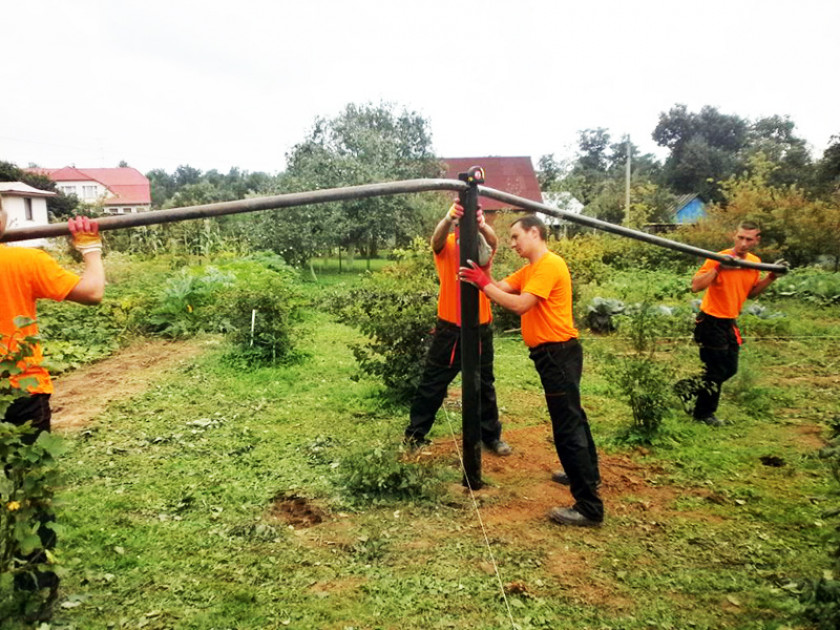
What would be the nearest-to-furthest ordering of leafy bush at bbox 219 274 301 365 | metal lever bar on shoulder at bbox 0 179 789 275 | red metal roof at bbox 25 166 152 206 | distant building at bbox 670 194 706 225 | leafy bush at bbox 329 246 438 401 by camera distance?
metal lever bar on shoulder at bbox 0 179 789 275 → leafy bush at bbox 329 246 438 401 → leafy bush at bbox 219 274 301 365 → distant building at bbox 670 194 706 225 → red metal roof at bbox 25 166 152 206

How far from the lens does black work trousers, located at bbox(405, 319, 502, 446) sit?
511 cm

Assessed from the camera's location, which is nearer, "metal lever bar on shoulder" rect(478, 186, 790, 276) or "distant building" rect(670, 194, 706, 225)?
"metal lever bar on shoulder" rect(478, 186, 790, 276)

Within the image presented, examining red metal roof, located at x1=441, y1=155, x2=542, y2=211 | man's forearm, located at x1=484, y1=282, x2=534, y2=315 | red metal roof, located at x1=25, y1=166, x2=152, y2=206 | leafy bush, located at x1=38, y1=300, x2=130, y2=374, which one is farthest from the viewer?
red metal roof, located at x1=25, y1=166, x2=152, y2=206

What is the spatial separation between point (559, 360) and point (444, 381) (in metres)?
1.32

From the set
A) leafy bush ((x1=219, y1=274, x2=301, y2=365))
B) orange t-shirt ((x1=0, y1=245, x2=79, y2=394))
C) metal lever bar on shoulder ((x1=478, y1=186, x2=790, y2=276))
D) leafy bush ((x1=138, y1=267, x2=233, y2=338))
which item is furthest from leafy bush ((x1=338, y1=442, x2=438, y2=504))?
leafy bush ((x1=138, y1=267, x2=233, y2=338))

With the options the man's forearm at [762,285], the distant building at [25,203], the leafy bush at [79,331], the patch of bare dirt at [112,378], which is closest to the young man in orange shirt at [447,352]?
the man's forearm at [762,285]

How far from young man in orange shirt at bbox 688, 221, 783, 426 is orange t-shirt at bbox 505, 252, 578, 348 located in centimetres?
239

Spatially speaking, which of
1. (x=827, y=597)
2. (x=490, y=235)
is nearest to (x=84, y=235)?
(x=490, y=235)

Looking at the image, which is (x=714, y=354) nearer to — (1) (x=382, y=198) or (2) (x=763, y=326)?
(2) (x=763, y=326)

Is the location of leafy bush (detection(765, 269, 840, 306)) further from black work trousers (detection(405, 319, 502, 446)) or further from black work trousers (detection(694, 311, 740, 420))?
black work trousers (detection(405, 319, 502, 446))

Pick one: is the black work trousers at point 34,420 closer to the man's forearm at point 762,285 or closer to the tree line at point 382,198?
the man's forearm at point 762,285

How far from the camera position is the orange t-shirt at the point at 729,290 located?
5.88 meters

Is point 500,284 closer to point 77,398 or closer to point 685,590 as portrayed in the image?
point 685,590

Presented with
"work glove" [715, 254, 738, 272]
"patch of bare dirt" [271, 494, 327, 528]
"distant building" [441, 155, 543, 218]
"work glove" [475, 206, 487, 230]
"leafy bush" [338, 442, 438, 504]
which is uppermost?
"distant building" [441, 155, 543, 218]
